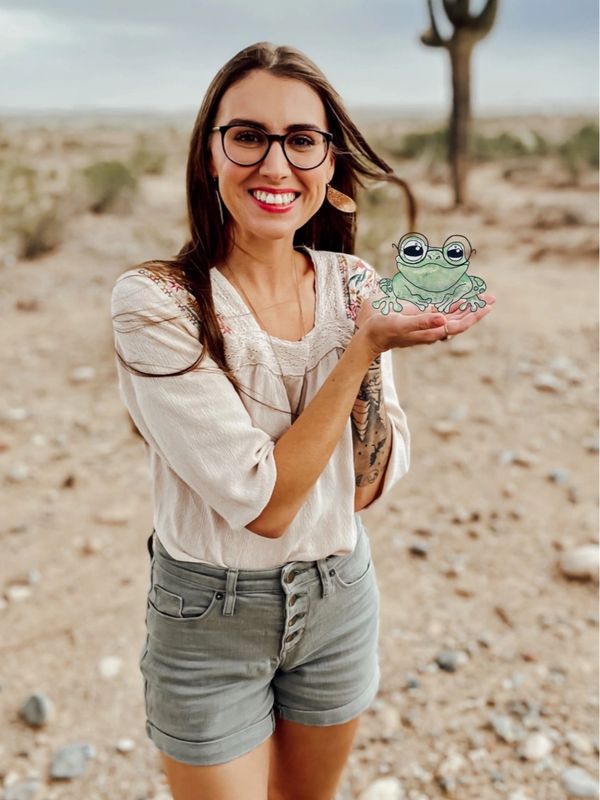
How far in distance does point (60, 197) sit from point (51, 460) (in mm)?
6142

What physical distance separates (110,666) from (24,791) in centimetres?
59

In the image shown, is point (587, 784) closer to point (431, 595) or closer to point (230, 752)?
→ point (431, 595)

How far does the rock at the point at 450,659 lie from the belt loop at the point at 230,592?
175 centimetres

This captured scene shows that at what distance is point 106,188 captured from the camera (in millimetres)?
10930

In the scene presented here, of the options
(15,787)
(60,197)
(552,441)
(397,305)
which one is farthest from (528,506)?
(60,197)

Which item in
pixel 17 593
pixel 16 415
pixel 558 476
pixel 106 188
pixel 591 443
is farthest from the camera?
pixel 106 188

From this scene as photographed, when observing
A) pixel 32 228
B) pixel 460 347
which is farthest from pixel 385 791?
pixel 32 228

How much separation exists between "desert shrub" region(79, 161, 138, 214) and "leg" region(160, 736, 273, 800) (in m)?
9.78

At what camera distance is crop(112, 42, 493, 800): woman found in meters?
1.44

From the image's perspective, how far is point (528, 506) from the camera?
4020 millimetres

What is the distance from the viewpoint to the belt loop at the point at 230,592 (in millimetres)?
1533

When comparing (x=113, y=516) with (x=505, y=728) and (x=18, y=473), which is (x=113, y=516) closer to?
(x=18, y=473)

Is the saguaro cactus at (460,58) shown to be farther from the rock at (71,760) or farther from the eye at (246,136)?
the eye at (246,136)

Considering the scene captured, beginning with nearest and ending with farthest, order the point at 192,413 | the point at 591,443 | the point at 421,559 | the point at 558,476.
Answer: the point at 192,413 → the point at 421,559 → the point at 558,476 → the point at 591,443
